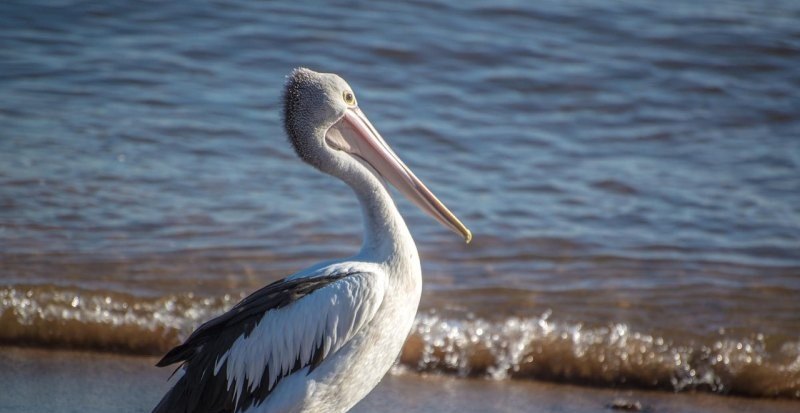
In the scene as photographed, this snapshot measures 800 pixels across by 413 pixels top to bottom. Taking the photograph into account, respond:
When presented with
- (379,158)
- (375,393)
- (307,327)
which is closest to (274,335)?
(307,327)

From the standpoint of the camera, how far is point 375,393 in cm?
528

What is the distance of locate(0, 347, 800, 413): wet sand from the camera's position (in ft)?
16.3

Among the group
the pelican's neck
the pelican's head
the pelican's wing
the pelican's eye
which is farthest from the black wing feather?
the pelican's eye

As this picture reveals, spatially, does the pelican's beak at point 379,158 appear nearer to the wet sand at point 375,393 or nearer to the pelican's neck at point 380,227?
the pelican's neck at point 380,227

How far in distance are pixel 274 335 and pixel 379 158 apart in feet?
2.89

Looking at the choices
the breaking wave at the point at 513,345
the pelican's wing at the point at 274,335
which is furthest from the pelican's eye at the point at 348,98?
the breaking wave at the point at 513,345

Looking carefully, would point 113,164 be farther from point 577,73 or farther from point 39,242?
point 577,73

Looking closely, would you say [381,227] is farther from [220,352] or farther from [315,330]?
[220,352]

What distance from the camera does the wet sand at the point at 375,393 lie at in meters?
4.96

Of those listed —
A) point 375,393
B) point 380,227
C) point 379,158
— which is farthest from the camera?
point 375,393

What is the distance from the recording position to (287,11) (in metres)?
11.1

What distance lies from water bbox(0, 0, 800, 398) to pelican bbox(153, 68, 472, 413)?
152 centimetres

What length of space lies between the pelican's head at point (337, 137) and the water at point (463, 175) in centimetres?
152

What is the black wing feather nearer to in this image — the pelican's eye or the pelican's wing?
the pelican's wing
